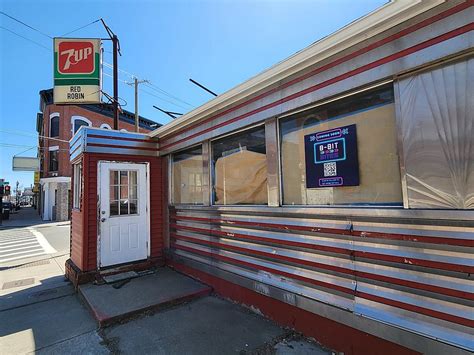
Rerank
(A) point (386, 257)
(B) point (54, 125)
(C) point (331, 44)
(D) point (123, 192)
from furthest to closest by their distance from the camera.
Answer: (B) point (54, 125) → (D) point (123, 192) → (C) point (331, 44) → (A) point (386, 257)

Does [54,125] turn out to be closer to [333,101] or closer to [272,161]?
[272,161]

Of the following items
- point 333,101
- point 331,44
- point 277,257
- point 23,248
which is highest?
point 331,44

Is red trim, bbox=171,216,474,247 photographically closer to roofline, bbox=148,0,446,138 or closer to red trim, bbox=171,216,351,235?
red trim, bbox=171,216,351,235

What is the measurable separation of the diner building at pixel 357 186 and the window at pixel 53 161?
1903 cm

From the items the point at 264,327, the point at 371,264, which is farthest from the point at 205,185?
the point at 371,264

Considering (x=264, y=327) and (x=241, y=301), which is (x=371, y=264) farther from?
(x=241, y=301)

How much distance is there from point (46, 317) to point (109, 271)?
4.18 ft

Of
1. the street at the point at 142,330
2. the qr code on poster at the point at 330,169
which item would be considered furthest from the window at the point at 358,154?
the street at the point at 142,330

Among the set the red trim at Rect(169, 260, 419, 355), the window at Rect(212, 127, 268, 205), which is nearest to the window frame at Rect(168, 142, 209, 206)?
the window at Rect(212, 127, 268, 205)

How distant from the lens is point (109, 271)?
4.92 metres

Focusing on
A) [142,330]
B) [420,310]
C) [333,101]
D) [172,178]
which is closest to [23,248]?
[172,178]

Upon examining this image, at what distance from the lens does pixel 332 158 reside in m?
2.77

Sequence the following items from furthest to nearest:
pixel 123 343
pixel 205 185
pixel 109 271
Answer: pixel 109 271 → pixel 205 185 → pixel 123 343

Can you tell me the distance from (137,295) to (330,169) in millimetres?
3244
